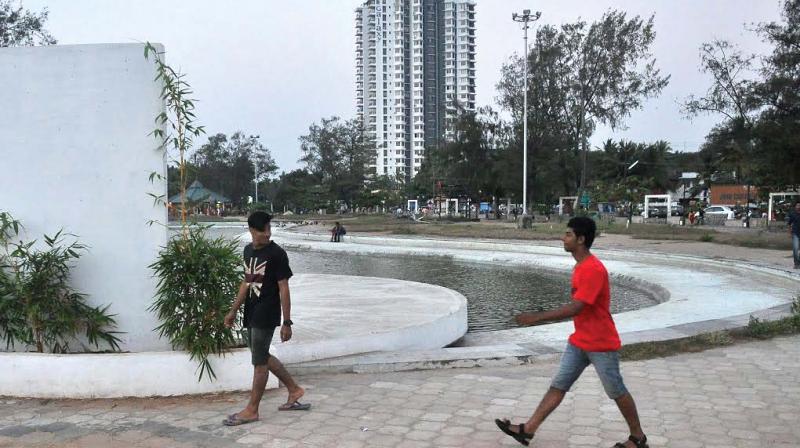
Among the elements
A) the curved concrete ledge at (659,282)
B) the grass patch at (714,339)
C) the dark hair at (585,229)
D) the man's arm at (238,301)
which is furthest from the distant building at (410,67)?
the dark hair at (585,229)

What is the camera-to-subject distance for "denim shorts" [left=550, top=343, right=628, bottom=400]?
407 cm

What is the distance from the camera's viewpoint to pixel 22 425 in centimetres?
488

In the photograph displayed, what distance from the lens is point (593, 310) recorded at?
4105mm

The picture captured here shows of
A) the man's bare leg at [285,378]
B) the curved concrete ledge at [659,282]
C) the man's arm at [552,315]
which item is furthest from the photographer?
the curved concrete ledge at [659,282]

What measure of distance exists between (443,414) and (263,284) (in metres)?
1.71

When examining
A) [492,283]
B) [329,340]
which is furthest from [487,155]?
[329,340]

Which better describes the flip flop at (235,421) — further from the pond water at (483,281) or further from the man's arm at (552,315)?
the pond water at (483,281)

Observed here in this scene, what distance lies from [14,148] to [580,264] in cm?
522

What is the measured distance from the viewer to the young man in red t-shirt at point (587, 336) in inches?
157

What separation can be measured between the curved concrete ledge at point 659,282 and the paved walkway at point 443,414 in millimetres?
1490

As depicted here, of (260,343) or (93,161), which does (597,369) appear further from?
(93,161)

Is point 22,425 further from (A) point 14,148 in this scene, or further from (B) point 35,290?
(A) point 14,148

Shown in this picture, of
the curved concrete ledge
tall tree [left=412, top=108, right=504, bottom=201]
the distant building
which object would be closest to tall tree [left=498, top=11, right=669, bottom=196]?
tall tree [left=412, top=108, right=504, bottom=201]

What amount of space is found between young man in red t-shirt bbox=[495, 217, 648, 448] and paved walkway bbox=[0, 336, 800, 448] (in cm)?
31
